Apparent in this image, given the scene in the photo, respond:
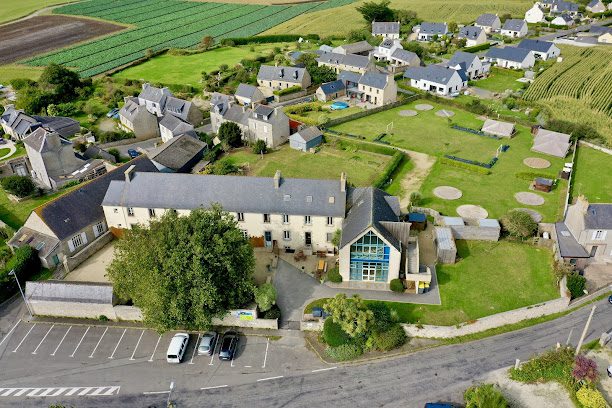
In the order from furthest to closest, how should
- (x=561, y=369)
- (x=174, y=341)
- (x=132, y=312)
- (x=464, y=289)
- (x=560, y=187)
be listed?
1. (x=560, y=187)
2. (x=464, y=289)
3. (x=132, y=312)
4. (x=174, y=341)
5. (x=561, y=369)

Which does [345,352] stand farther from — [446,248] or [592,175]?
[592,175]

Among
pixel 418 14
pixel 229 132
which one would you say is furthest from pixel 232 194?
pixel 418 14

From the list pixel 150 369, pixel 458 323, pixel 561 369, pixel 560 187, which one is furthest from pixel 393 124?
pixel 150 369

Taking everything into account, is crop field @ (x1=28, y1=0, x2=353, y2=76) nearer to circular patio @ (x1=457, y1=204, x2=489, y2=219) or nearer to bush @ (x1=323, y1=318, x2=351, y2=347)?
circular patio @ (x1=457, y1=204, x2=489, y2=219)

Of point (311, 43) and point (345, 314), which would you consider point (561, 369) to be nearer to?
point (345, 314)

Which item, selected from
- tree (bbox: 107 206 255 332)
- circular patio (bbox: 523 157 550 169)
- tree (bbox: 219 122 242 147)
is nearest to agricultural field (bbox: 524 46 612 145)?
circular patio (bbox: 523 157 550 169)

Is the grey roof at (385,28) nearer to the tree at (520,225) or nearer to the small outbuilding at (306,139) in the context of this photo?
the small outbuilding at (306,139)
